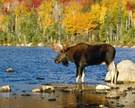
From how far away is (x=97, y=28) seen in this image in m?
153

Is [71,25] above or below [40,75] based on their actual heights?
above

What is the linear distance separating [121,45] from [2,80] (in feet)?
360

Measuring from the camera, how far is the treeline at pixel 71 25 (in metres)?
144

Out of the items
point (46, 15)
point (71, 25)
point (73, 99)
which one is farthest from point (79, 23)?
point (73, 99)

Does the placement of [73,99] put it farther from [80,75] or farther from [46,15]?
[46,15]

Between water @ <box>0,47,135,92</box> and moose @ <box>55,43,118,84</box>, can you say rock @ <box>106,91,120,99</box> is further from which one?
moose @ <box>55,43,118,84</box>

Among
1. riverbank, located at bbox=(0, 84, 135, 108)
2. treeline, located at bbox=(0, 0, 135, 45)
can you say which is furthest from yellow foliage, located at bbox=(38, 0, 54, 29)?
riverbank, located at bbox=(0, 84, 135, 108)

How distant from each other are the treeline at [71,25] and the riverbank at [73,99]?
109 metres

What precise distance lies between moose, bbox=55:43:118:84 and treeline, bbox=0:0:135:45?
4080 inches

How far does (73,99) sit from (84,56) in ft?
22.9

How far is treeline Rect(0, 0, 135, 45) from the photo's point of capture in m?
144

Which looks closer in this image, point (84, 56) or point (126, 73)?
point (84, 56)

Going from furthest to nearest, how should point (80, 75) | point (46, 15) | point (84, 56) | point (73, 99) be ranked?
point (46, 15) < point (84, 56) < point (80, 75) < point (73, 99)

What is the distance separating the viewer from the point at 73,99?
20984 mm
